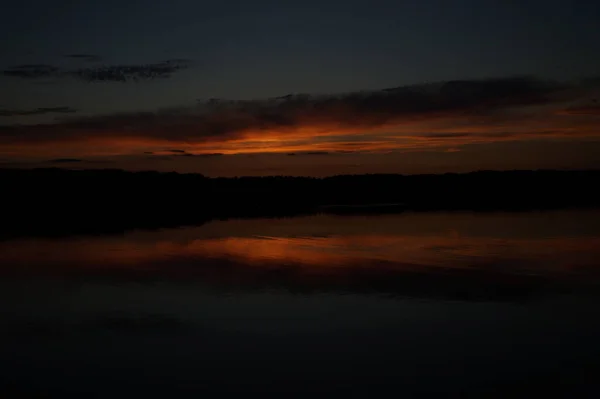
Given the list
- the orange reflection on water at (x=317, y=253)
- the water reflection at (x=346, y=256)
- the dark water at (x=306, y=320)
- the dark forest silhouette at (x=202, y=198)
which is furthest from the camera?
the dark forest silhouette at (x=202, y=198)

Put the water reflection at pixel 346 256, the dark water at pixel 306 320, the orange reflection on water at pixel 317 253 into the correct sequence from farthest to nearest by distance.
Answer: the orange reflection on water at pixel 317 253 → the water reflection at pixel 346 256 → the dark water at pixel 306 320

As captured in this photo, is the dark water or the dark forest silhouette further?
the dark forest silhouette

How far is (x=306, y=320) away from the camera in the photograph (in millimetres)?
10859

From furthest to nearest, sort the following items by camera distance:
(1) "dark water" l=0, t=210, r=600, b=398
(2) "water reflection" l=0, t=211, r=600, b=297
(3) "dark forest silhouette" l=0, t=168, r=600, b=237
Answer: (3) "dark forest silhouette" l=0, t=168, r=600, b=237, (2) "water reflection" l=0, t=211, r=600, b=297, (1) "dark water" l=0, t=210, r=600, b=398

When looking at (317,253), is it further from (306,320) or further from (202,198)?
(202,198)

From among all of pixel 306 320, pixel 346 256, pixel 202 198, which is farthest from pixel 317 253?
pixel 202 198

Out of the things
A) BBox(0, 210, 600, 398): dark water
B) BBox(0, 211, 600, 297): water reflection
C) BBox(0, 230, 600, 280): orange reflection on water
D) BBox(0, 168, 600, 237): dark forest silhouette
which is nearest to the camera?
BBox(0, 210, 600, 398): dark water

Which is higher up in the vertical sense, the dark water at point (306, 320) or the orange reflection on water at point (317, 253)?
the orange reflection on water at point (317, 253)

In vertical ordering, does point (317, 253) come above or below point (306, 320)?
above

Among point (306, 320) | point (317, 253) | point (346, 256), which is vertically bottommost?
point (306, 320)

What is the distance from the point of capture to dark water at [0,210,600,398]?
26.4 ft

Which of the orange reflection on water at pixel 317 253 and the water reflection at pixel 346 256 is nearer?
the water reflection at pixel 346 256

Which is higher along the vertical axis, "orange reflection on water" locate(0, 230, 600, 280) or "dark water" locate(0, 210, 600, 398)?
"orange reflection on water" locate(0, 230, 600, 280)

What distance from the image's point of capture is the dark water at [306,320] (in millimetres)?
8055
